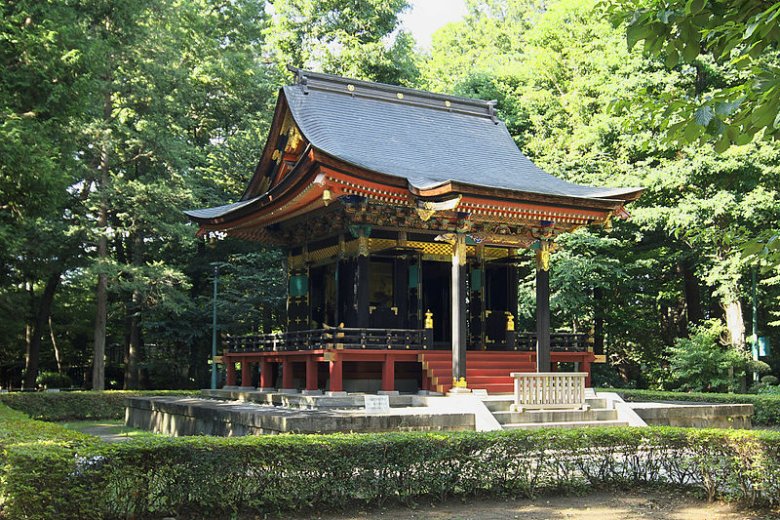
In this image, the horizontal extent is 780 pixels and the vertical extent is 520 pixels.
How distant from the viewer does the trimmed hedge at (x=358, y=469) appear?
796 centimetres

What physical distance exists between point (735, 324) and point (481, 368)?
12434 millimetres

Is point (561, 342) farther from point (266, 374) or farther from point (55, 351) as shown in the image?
point (55, 351)

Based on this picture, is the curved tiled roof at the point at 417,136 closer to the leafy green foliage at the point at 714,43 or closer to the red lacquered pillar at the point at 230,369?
the red lacquered pillar at the point at 230,369

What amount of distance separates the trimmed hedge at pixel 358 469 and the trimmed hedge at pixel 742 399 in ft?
37.1

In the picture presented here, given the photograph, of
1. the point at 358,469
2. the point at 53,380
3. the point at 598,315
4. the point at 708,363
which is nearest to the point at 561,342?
the point at 708,363

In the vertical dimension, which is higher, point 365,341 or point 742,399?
point 365,341

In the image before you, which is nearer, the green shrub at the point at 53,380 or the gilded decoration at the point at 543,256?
the gilded decoration at the point at 543,256

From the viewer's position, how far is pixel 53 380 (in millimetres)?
39875

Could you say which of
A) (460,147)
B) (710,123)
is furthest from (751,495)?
(460,147)

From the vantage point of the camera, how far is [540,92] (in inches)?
1433

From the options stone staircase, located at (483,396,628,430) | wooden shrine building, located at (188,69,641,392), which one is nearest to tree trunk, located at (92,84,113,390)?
wooden shrine building, located at (188,69,641,392)

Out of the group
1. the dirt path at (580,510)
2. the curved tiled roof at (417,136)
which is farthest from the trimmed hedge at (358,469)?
the curved tiled roof at (417,136)

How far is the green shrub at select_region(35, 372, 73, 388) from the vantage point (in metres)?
39.4

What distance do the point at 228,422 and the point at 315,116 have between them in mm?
9723
